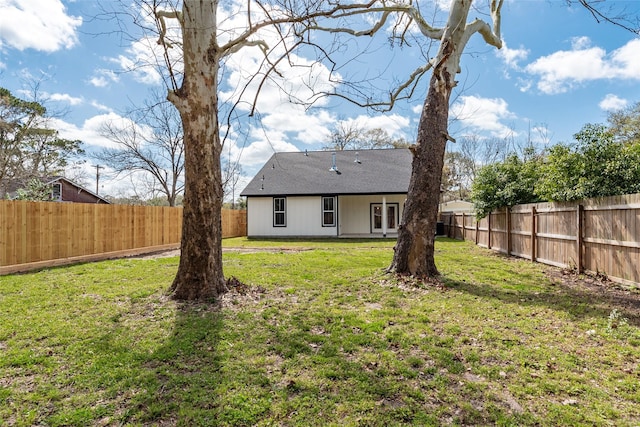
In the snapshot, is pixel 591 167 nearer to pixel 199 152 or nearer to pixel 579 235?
pixel 579 235

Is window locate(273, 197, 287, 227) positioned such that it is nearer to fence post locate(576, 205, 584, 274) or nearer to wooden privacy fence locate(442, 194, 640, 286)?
wooden privacy fence locate(442, 194, 640, 286)

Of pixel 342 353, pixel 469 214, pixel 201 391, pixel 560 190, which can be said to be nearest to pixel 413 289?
pixel 342 353

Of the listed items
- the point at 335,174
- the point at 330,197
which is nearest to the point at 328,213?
the point at 330,197

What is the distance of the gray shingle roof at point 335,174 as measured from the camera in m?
18.2

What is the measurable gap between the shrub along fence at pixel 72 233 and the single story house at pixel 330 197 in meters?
6.44

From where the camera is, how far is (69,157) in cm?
2302

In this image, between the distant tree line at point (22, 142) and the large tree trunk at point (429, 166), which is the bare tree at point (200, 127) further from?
the distant tree line at point (22, 142)

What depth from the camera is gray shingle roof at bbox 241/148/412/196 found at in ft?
59.6

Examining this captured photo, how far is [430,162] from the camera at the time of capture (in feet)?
20.1

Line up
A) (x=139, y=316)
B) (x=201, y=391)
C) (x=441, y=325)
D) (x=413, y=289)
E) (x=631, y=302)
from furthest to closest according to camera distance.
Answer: (x=413, y=289)
(x=631, y=302)
(x=139, y=316)
(x=441, y=325)
(x=201, y=391)

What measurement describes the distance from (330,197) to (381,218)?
3.58 metres

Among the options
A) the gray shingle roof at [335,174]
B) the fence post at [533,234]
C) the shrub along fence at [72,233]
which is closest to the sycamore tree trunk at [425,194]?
the fence post at [533,234]

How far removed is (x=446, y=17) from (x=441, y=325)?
19.3 ft

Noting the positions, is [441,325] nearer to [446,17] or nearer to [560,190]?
[560,190]
